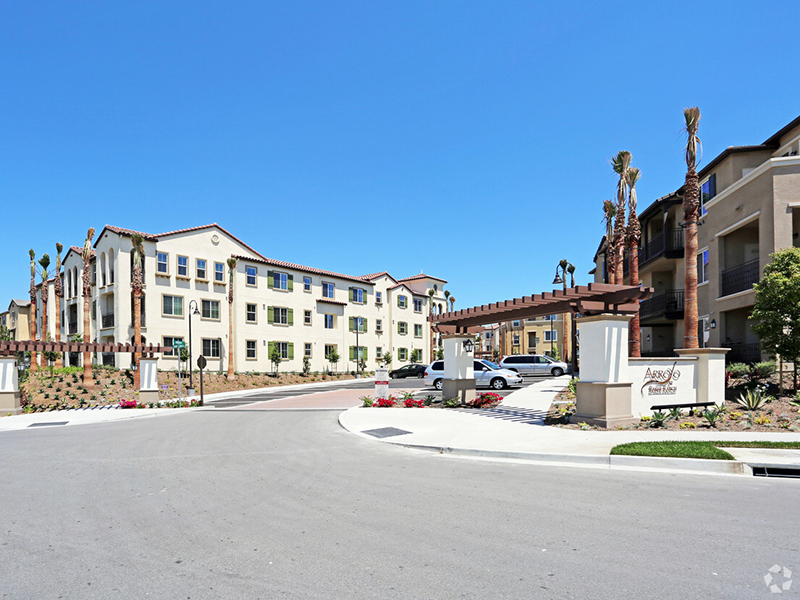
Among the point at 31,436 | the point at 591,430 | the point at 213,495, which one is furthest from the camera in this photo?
the point at 31,436

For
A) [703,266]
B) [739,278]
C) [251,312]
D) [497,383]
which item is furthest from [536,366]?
[251,312]

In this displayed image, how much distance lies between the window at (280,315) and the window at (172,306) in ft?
24.0

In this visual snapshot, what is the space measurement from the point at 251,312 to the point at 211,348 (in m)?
4.19

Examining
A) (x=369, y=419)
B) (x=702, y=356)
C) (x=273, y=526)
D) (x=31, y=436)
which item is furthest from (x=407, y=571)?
(x=31, y=436)

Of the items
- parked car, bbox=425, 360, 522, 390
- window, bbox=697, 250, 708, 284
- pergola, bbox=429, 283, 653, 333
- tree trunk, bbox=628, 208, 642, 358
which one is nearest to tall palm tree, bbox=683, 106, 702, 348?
pergola, bbox=429, 283, 653, 333

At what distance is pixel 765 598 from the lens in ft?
13.3

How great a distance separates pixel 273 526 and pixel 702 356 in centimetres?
1355

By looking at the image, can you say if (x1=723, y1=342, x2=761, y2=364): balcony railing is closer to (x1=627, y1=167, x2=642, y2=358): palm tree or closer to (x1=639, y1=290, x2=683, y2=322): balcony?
(x1=627, y1=167, x2=642, y2=358): palm tree

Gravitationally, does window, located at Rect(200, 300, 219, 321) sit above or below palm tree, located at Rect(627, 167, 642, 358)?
below

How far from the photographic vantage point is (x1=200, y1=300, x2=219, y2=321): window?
38219 millimetres

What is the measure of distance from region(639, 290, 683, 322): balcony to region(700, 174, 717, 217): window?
5.03m

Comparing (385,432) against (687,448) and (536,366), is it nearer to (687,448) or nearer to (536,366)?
(687,448)

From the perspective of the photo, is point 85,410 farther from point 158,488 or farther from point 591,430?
point 591,430

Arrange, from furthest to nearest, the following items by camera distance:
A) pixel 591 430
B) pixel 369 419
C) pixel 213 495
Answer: pixel 369 419 < pixel 591 430 < pixel 213 495
